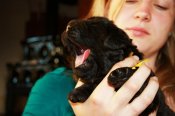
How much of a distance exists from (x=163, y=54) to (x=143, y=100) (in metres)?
0.44

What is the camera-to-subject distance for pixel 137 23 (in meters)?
1.10

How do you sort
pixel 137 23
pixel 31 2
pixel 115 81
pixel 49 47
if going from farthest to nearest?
pixel 31 2
pixel 49 47
pixel 137 23
pixel 115 81

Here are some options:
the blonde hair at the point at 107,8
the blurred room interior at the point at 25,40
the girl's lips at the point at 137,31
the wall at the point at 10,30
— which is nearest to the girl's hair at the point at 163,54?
the blonde hair at the point at 107,8

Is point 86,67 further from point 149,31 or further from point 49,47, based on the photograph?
point 49,47

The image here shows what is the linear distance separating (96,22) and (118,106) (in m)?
0.23

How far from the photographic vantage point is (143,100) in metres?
0.90

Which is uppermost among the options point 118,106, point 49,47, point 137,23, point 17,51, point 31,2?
point 137,23

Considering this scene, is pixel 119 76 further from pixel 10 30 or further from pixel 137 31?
pixel 10 30

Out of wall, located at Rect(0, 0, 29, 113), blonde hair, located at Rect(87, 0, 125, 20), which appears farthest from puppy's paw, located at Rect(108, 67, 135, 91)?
wall, located at Rect(0, 0, 29, 113)

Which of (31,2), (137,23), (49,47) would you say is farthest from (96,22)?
(31,2)

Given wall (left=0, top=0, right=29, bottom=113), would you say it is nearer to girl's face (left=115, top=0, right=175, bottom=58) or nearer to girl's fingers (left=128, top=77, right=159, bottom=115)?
girl's face (left=115, top=0, right=175, bottom=58)

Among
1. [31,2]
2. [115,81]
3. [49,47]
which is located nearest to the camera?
[115,81]

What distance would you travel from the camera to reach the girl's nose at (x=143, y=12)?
110cm

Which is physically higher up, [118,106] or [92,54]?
[92,54]
